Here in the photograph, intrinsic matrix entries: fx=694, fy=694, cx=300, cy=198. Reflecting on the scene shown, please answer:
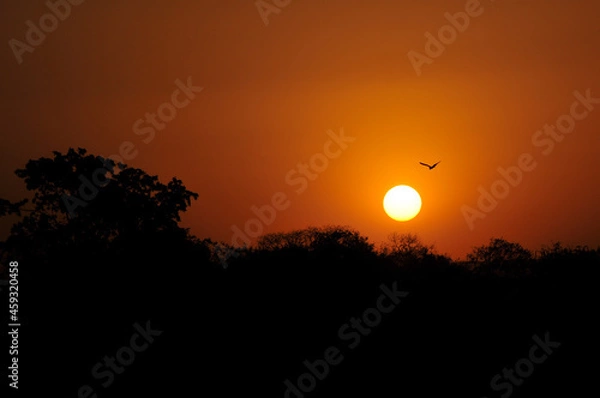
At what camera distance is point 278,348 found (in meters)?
34.9

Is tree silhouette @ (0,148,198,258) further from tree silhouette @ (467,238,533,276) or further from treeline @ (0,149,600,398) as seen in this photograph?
tree silhouette @ (467,238,533,276)

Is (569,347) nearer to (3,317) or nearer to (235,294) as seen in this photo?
(235,294)

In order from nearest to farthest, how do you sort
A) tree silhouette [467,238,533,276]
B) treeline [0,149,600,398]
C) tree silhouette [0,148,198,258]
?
1. treeline [0,149,600,398]
2. tree silhouette [0,148,198,258]
3. tree silhouette [467,238,533,276]

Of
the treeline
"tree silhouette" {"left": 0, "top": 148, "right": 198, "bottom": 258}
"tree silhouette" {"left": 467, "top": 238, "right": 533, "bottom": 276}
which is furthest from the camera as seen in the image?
"tree silhouette" {"left": 467, "top": 238, "right": 533, "bottom": 276}

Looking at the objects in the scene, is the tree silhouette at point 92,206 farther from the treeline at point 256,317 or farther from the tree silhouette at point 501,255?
the tree silhouette at point 501,255

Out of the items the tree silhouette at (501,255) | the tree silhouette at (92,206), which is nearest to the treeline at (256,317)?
the tree silhouette at (92,206)

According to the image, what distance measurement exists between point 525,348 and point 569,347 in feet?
7.89

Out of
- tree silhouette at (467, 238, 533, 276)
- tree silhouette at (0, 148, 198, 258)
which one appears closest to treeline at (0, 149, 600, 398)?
tree silhouette at (0, 148, 198, 258)

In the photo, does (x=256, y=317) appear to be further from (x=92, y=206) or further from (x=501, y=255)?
(x=501, y=255)

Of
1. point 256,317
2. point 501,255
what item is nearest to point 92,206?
point 256,317

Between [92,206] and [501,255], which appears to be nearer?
[92,206]

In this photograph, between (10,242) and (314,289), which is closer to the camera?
(314,289)

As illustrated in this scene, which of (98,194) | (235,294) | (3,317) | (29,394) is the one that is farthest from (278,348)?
(98,194)

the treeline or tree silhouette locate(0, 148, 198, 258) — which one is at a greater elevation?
tree silhouette locate(0, 148, 198, 258)
